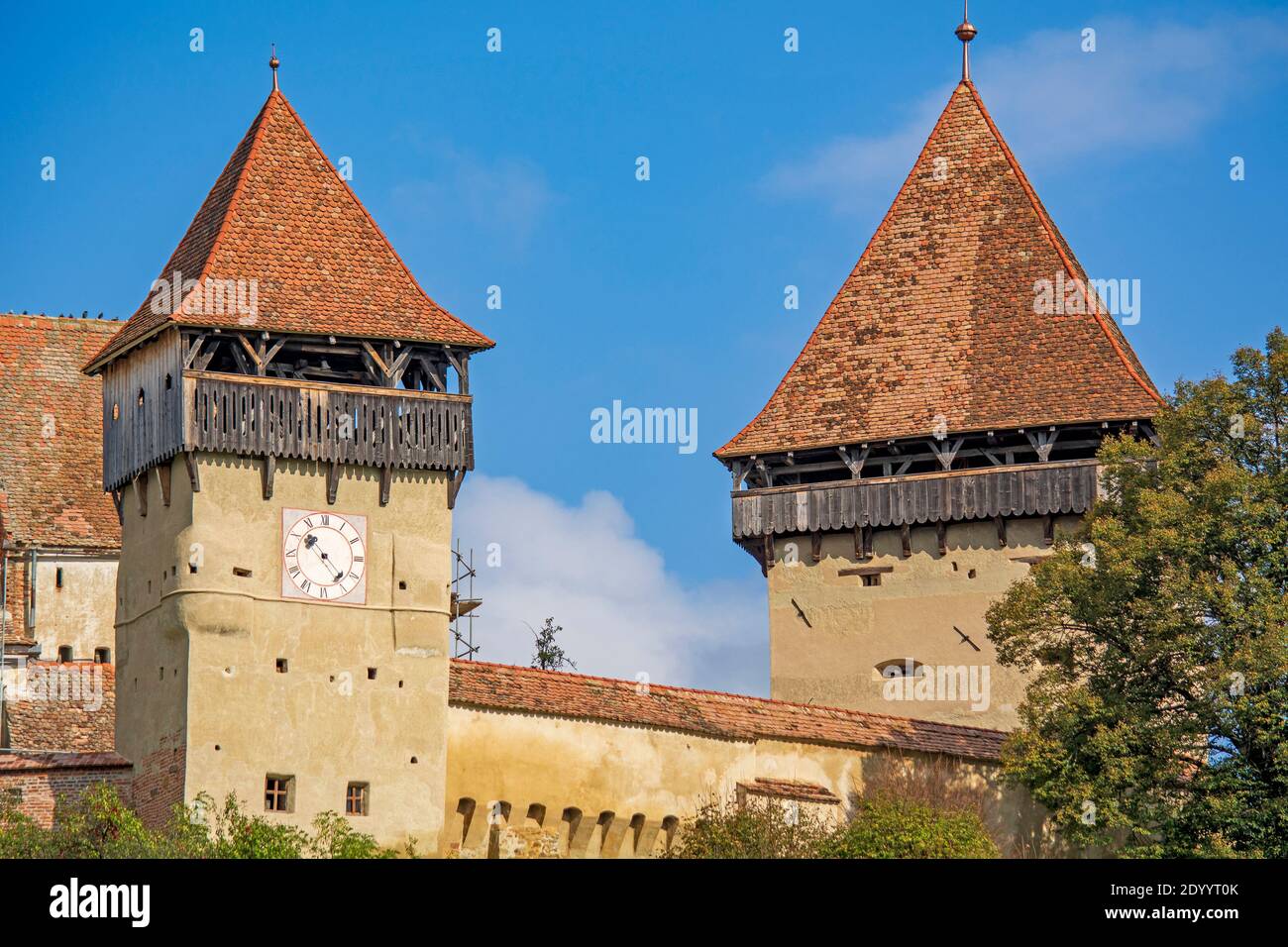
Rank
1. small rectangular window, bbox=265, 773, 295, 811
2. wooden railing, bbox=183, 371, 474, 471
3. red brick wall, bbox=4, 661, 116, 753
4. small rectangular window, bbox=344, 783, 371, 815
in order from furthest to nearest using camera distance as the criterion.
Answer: red brick wall, bbox=4, 661, 116, 753
wooden railing, bbox=183, 371, 474, 471
small rectangular window, bbox=344, 783, 371, 815
small rectangular window, bbox=265, 773, 295, 811

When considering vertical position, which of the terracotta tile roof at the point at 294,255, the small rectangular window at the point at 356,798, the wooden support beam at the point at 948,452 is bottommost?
the small rectangular window at the point at 356,798

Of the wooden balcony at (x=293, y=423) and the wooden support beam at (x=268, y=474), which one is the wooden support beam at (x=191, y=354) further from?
the wooden support beam at (x=268, y=474)

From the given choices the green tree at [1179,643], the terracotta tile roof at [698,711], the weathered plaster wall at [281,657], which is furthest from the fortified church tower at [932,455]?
the weathered plaster wall at [281,657]

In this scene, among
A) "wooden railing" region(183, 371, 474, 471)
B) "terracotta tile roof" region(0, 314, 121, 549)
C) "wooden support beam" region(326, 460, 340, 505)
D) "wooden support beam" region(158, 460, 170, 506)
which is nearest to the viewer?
"wooden railing" region(183, 371, 474, 471)

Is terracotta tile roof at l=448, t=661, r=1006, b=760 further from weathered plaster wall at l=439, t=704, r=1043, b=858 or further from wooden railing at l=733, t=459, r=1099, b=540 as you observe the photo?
wooden railing at l=733, t=459, r=1099, b=540

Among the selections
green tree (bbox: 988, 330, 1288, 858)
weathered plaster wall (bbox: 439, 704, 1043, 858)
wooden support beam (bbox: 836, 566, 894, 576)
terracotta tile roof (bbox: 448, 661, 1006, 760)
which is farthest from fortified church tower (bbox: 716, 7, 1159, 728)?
green tree (bbox: 988, 330, 1288, 858)

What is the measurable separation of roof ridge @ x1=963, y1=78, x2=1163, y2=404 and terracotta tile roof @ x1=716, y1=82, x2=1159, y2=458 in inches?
1.4

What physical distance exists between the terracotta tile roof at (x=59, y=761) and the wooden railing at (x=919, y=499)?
11.8 metres

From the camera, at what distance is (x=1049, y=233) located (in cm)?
4328

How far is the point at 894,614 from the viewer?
134 feet

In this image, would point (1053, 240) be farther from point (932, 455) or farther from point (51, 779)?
point (51, 779)

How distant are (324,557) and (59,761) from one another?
12.2 feet

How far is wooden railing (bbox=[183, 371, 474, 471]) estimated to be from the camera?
3303cm

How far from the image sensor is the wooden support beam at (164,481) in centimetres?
3331
